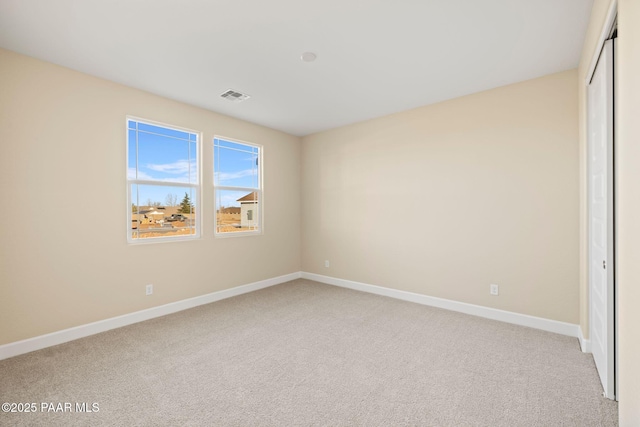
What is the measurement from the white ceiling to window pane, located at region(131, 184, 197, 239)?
1.20 metres

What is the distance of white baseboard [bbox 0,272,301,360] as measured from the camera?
8.48 ft

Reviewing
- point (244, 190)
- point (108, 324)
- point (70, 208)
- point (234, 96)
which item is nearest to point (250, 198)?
point (244, 190)

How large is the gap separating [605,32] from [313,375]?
3.05 meters

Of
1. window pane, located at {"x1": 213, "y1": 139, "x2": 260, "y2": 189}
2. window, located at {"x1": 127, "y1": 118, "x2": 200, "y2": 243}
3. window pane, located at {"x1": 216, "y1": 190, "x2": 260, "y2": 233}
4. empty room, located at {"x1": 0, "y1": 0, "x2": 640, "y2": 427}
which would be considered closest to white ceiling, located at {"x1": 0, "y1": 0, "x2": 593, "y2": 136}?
empty room, located at {"x1": 0, "y1": 0, "x2": 640, "y2": 427}

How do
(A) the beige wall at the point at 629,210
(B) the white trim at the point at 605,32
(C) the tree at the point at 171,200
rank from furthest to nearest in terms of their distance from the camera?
(C) the tree at the point at 171,200
(B) the white trim at the point at 605,32
(A) the beige wall at the point at 629,210

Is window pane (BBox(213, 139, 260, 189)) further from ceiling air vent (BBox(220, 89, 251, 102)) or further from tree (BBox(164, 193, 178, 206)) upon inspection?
ceiling air vent (BBox(220, 89, 251, 102))

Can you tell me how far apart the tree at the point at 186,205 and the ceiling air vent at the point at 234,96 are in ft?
4.54

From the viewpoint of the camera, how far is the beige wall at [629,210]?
1176 millimetres

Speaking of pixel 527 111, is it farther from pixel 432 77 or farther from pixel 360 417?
pixel 360 417

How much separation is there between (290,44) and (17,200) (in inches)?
111

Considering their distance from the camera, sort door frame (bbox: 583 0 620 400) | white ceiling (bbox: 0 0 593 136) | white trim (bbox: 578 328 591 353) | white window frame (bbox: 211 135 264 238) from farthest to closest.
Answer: white window frame (bbox: 211 135 264 238) → white trim (bbox: 578 328 591 353) → white ceiling (bbox: 0 0 593 136) → door frame (bbox: 583 0 620 400)

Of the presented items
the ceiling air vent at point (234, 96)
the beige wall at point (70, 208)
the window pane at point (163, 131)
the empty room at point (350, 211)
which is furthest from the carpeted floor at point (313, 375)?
the ceiling air vent at point (234, 96)

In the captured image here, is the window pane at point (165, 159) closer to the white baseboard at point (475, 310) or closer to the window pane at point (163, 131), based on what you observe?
the window pane at point (163, 131)

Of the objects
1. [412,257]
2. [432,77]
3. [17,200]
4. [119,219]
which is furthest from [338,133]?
[17,200]
